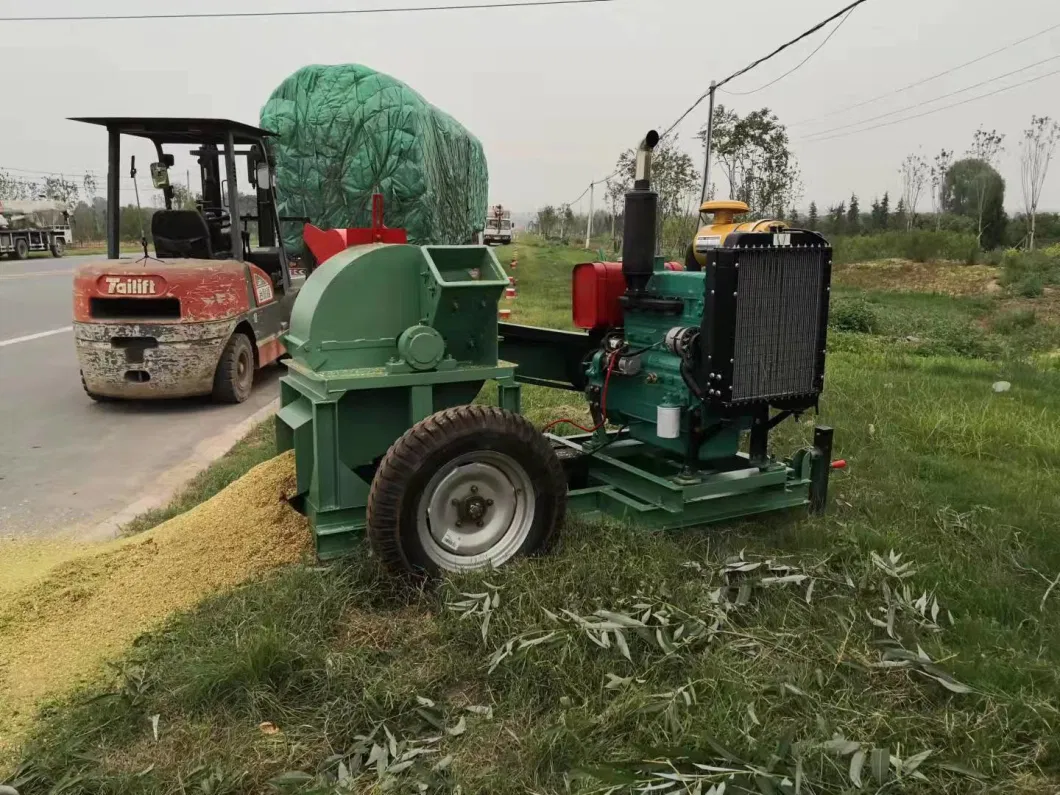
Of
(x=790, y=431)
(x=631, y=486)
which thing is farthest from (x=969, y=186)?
(x=631, y=486)

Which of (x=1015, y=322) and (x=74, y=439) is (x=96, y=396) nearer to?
(x=74, y=439)

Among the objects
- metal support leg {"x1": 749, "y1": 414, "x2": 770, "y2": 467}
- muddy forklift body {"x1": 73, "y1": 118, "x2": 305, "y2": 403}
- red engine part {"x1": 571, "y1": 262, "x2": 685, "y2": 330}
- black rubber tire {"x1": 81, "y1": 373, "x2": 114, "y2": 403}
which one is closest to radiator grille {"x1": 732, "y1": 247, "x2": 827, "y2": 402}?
metal support leg {"x1": 749, "y1": 414, "x2": 770, "y2": 467}

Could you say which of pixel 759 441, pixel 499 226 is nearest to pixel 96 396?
pixel 759 441

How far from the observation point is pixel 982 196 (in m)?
36.5

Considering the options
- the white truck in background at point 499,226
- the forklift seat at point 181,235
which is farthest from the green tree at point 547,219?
the forklift seat at point 181,235

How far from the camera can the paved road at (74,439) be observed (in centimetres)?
504

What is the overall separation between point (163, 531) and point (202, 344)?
370 cm

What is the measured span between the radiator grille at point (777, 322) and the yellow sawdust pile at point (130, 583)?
2.30 m

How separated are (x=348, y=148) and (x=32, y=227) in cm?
2209

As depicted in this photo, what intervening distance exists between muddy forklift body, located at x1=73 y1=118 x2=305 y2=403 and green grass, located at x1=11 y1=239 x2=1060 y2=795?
14.8ft

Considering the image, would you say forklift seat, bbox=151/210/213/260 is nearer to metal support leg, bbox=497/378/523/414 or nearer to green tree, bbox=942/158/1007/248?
metal support leg, bbox=497/378/523/414

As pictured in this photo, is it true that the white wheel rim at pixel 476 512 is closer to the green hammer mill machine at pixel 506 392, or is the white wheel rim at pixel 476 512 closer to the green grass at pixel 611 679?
the green hammer mill machine at pixel 506 392

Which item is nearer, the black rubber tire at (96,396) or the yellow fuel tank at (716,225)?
the yellow fuel tank at (716,225)

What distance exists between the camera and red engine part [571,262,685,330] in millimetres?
4410
